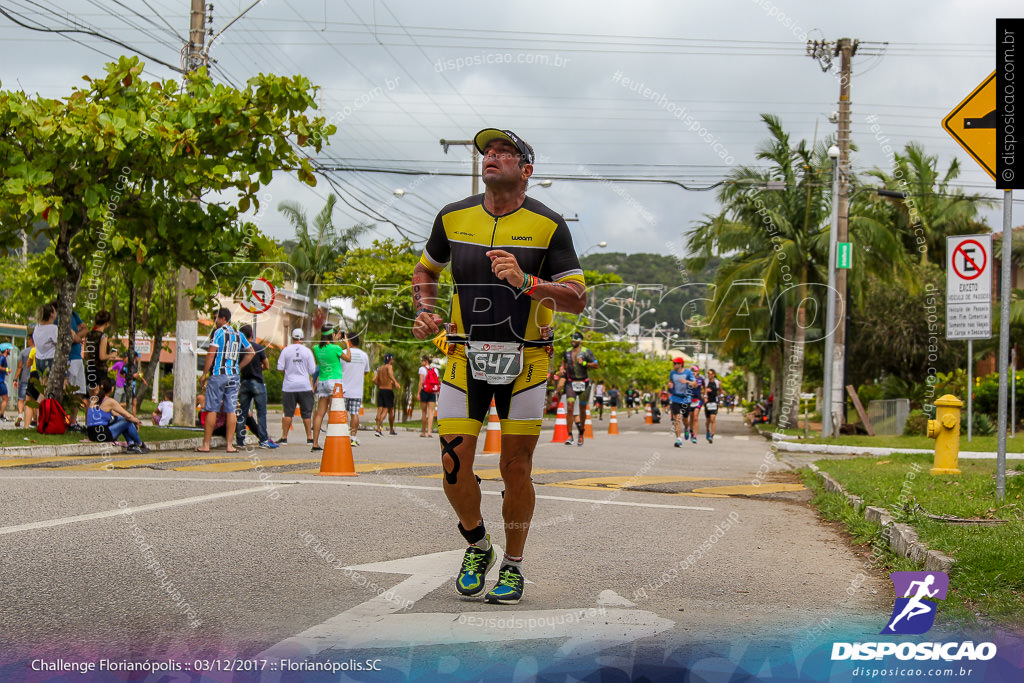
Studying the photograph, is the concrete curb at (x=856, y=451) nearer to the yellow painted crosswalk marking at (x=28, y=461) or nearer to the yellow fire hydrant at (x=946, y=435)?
the yellow fire hydrant at (x=946, y=435)

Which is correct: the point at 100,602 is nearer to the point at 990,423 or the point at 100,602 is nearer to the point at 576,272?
the point at 576,272

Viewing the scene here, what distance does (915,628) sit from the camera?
4.81 meters

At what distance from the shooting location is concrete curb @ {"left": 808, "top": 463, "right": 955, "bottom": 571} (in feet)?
19.4

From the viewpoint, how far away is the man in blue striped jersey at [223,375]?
45.0 ft

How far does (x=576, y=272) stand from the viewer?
491 centimetres

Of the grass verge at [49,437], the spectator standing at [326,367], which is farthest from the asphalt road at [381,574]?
the spectator standing at [326,367]

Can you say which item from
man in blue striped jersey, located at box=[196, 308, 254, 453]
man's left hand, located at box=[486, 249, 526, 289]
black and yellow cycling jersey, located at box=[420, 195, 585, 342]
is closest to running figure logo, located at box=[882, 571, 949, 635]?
black and yellow cycling jersey, located at box=[420, 195, 585, 342]

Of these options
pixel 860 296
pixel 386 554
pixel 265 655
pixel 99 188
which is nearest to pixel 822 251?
pixel 860 296

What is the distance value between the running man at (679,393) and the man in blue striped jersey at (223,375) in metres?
9.88

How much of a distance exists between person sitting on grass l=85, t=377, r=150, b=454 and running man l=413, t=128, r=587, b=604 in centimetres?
933

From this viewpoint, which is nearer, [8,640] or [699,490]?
[8,640]

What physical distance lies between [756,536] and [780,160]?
27.7m

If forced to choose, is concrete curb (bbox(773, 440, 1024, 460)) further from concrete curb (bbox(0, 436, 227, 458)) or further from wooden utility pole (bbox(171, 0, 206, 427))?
wooden utility pole (bbox(171, 0, 206, 427))

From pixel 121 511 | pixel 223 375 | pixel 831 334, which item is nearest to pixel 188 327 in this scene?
pixel 223 375
